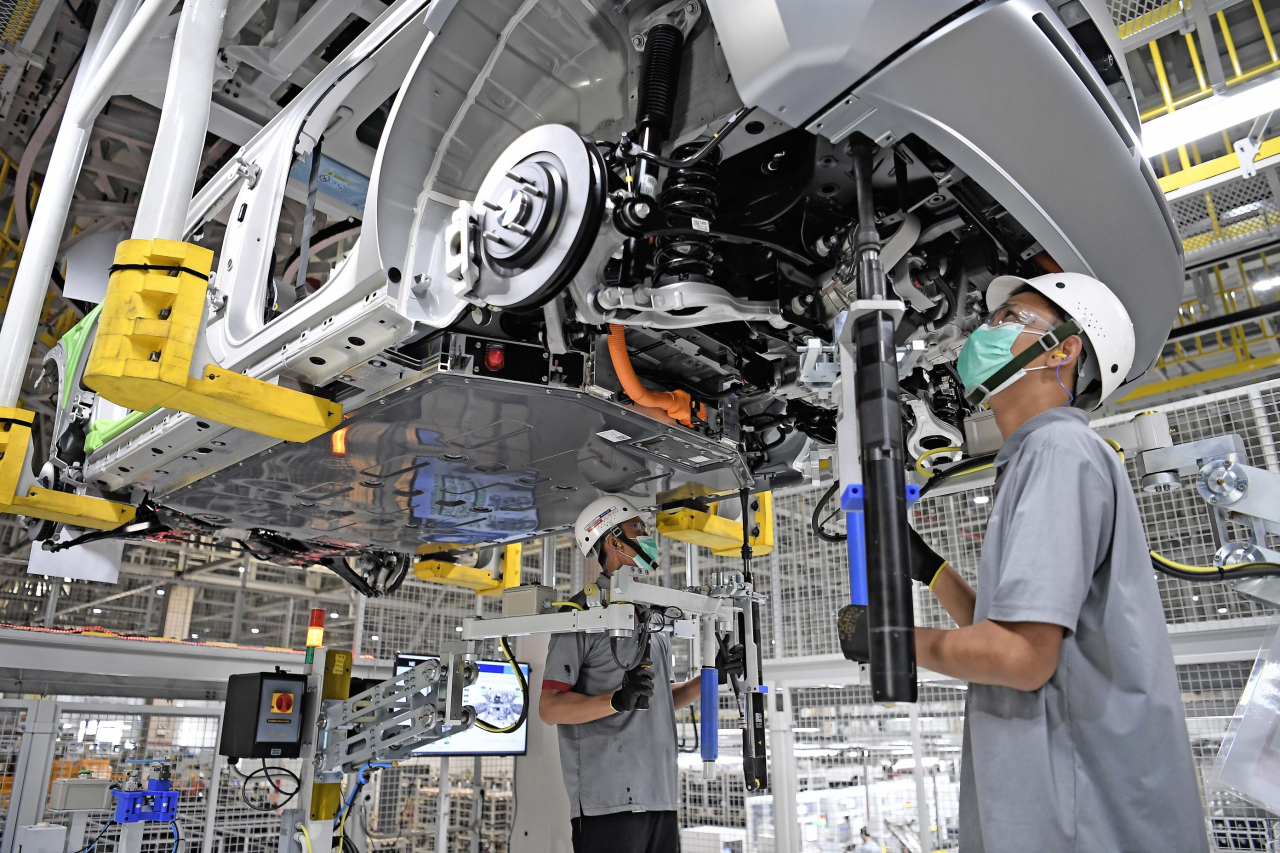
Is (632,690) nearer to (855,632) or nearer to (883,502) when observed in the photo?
(855,632)

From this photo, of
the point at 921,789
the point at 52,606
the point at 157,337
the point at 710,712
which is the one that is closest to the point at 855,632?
the point at 157,337

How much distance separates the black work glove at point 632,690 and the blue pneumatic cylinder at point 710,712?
0.82 feet

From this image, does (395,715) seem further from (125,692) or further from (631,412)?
(125,692)

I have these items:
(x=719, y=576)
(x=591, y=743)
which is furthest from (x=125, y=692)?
(x=719, y=576)

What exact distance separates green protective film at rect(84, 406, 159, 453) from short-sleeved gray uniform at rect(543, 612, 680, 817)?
2.24 m

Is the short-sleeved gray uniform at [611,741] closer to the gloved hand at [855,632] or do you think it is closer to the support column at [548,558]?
the support column at [548,558]

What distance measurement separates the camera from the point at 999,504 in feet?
5.21

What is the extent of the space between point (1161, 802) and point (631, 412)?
6.71 feet

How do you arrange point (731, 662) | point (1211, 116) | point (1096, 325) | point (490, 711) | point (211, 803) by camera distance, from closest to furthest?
point (1096, 325) → point (731, 662) → point (1211, 116) → point (211, 803) → point (490, 711)

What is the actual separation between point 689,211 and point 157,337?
5.06ft

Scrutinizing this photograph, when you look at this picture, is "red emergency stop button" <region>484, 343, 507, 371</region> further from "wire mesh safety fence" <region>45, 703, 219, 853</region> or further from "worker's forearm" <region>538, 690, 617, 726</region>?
"wire mesh safety fence" <region>45, 703, 219, 853</region>

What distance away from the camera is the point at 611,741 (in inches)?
148

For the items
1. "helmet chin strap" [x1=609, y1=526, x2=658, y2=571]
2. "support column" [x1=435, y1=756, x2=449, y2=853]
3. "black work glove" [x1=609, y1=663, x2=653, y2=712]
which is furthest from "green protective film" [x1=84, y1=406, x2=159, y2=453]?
"support column" [x1=435, y1=756, x2=449, y2=853]

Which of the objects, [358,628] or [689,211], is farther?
[358,628]
